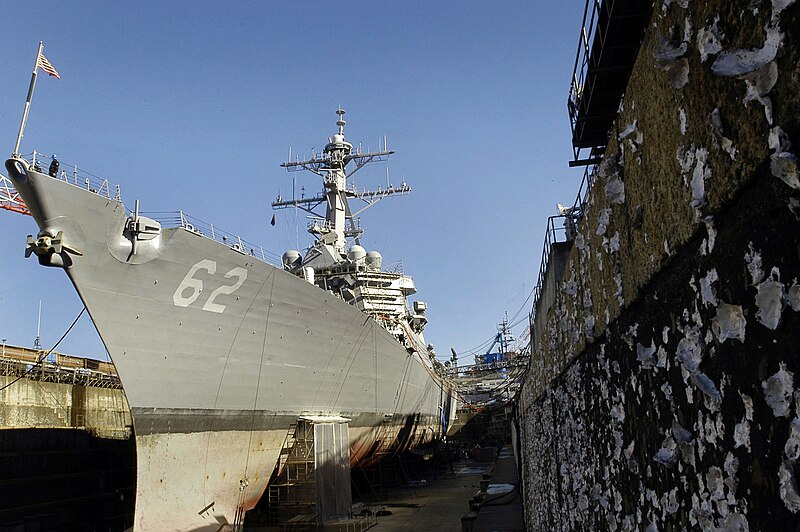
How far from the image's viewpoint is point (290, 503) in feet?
43.8

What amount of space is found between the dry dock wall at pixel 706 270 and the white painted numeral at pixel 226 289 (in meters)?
9.79

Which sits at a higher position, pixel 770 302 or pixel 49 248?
pixel 49 248

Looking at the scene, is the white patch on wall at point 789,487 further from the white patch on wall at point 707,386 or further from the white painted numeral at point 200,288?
the white painted numeral at point 200,288

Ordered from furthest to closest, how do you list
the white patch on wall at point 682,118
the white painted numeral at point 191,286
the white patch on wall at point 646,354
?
1. the white painted numeral at point 191,286
2. the white patch on wall at point 646,354
3. the white patch on wall at point 682,118

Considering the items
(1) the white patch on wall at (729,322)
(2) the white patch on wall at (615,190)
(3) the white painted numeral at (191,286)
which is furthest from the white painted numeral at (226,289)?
(1) the white patch on wall at (729,322)

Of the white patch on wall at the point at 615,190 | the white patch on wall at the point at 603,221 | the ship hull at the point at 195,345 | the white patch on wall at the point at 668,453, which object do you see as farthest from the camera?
the ship hull at the point at 195,345

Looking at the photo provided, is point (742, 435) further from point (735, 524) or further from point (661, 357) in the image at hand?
point (661, 357)

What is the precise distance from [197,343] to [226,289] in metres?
1.18

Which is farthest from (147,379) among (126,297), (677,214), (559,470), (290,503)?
(677,214)

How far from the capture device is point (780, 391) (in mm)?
1192

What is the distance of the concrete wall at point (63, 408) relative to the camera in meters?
17.0

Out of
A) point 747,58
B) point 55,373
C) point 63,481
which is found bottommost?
point 63,481

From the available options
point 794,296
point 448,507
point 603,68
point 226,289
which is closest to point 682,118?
point 794,296

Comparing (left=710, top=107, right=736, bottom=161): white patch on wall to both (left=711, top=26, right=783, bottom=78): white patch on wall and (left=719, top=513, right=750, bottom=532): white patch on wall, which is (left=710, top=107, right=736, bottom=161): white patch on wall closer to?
(left=711, top=26, right=783, bottom=78): white patch on wall
